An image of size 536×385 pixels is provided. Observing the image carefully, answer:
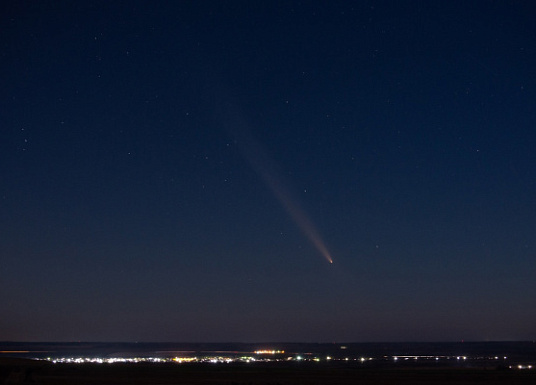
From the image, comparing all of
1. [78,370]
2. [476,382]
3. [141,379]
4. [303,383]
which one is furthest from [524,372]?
[78,370]

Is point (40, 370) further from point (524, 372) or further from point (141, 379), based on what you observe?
point (524, 372)

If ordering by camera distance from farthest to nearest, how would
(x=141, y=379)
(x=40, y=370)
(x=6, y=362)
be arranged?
1. (x=6, y=362)
2. (x=40, y=370)
3. (x=141, y=379)

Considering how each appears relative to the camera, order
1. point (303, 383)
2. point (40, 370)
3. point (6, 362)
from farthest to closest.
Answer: point (6, 362)
point (40, 370)
point (303, 383)

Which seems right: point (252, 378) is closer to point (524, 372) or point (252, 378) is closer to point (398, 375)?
point (398, 375)

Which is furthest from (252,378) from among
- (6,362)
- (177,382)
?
(6,362)

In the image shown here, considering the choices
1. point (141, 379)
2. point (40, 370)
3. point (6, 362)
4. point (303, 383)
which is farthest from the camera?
point (6, 362)

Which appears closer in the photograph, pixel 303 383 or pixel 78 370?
pixel 303 383

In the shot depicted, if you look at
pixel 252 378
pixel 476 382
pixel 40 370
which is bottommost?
pixel 476 382

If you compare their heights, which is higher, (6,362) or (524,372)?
(6,362)

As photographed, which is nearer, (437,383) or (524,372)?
(437,383)
